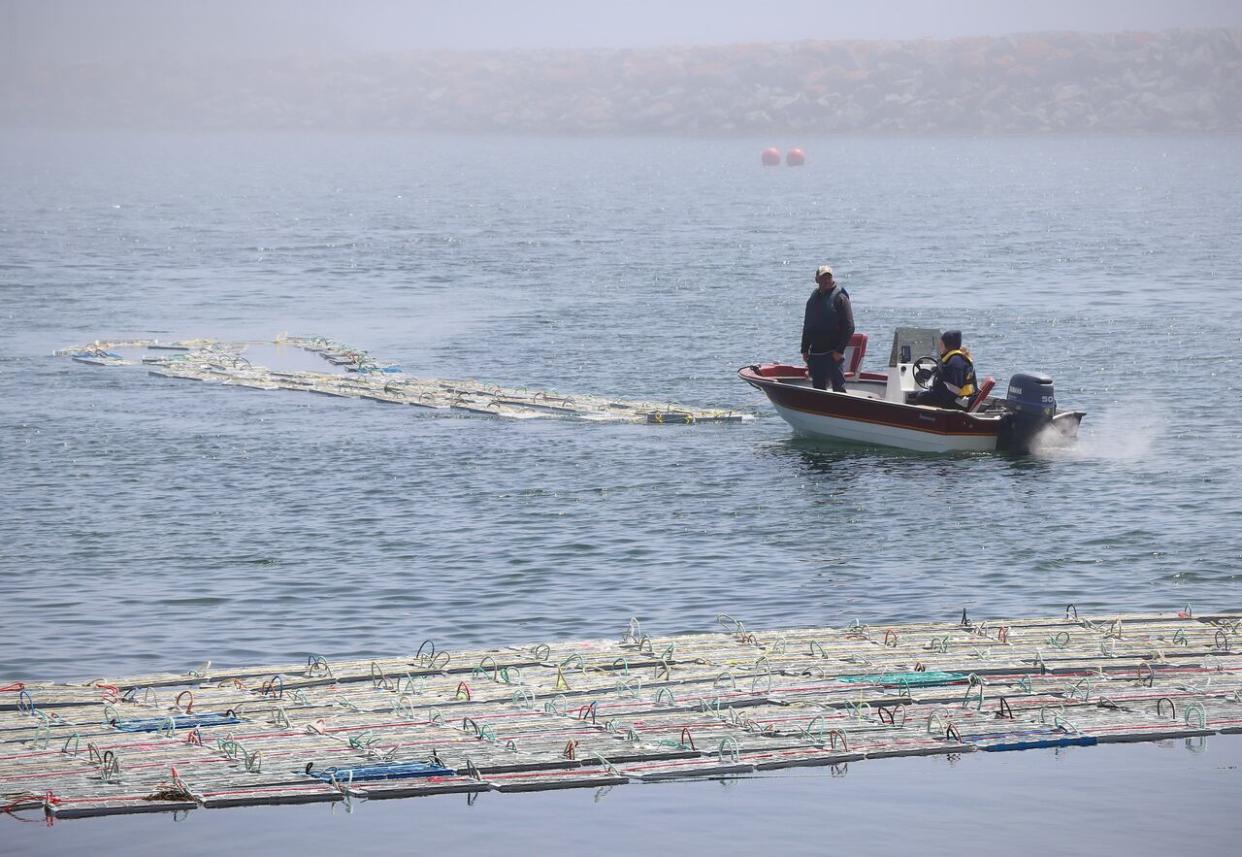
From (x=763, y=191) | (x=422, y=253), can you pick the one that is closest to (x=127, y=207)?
(x=422, y=253)

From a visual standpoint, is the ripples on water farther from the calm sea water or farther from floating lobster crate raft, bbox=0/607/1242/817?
floating lobster crate raft, bbox=0/607/1242/817

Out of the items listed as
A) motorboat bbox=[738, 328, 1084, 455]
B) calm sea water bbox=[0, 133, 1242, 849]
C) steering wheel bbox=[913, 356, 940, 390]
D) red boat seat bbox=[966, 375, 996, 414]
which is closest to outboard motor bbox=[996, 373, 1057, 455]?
motorboat bbox=[738, 328, 1084, 455]

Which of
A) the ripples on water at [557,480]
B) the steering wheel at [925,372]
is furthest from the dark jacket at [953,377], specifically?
the ripples on water at [557,480]

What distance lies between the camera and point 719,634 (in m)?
20.8

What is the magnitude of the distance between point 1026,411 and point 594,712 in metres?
17.1

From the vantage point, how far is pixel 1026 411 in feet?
107

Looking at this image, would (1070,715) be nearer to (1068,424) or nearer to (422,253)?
→ (1068,424)

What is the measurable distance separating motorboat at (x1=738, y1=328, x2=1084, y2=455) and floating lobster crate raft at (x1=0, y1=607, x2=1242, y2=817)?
12.0 metres

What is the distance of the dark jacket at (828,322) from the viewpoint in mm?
32562

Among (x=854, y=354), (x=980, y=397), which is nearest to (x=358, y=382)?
(x=854, y=354)

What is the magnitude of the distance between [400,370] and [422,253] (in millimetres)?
42554

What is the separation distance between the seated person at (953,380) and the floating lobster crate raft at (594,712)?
40.4 ft

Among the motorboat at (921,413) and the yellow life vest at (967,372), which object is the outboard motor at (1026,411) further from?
the yellow life vest at (967,372)

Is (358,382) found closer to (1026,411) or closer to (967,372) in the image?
(967,372)
